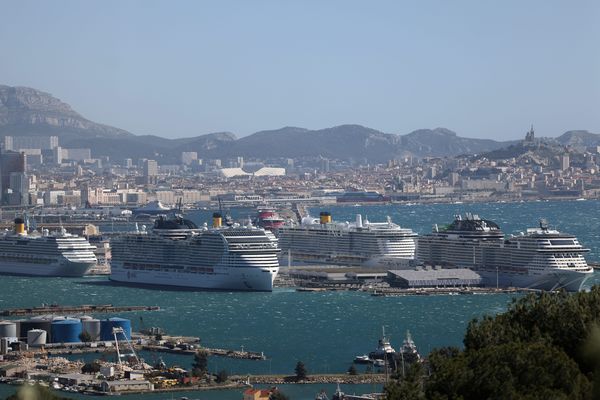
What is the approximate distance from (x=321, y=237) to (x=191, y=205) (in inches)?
1844

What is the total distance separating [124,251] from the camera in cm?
3922

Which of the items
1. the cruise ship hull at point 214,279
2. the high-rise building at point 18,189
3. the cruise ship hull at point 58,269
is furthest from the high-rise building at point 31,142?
the cruise ship hull at point 214,279

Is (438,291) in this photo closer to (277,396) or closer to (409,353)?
(409,353)

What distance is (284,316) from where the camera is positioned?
2944 centimetres

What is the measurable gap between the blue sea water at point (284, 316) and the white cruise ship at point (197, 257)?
586 millimetres

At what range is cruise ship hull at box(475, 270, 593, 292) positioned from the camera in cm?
3484

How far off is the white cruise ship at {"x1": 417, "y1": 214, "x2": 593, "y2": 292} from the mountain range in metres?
117

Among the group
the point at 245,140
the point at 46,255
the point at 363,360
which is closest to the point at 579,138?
the point at 245,140

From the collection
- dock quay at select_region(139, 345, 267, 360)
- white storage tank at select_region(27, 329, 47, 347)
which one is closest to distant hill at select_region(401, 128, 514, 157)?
white storage tank at select_region(27, 329, 47, 347)

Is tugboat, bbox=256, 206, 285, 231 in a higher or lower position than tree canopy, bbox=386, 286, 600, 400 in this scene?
lower

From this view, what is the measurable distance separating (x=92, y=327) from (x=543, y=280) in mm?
11804

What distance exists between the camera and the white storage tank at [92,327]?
26328mm

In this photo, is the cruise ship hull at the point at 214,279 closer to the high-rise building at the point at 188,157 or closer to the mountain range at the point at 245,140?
the high-rise building at the point at 188,157

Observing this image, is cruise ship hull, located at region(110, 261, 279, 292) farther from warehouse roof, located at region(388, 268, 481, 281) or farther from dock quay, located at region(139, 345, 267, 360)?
dock quay, located at region(139, 345, 267, 360)
